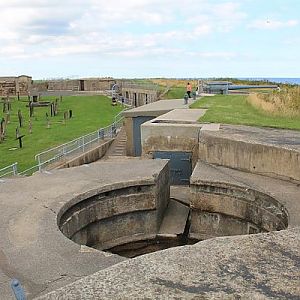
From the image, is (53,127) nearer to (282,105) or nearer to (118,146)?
(118,146)

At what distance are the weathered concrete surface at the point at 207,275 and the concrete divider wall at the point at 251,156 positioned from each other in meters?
7.39

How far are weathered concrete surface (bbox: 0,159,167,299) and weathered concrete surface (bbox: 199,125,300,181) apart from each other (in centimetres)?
181

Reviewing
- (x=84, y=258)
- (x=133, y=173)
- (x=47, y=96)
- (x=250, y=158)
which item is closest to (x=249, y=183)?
(x=250, y=158)

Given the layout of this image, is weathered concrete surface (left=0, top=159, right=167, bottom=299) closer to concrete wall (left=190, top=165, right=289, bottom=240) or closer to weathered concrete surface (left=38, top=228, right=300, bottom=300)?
concrete wall (left=190, top=165, right=289, bottom=240)

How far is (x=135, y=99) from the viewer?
5044 cm

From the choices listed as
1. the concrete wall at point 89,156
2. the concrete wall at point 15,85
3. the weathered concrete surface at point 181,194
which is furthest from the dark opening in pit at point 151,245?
the concrete wall at point 15,85

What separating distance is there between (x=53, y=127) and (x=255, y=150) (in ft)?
70.4

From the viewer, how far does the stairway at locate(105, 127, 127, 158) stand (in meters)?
21.5

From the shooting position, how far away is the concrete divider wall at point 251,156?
11992 mm

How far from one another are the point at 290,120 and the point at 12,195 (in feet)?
39.9

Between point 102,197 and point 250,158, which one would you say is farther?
point 250,158

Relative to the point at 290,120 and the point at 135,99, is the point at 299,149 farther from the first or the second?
the point at 135,99

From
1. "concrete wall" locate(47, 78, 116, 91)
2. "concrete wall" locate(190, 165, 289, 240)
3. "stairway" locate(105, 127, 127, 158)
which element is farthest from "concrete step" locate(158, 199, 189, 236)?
"concrete wall" locate(47, 78, 116, 91)

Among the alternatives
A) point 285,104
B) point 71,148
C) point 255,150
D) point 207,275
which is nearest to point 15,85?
point 71,148
